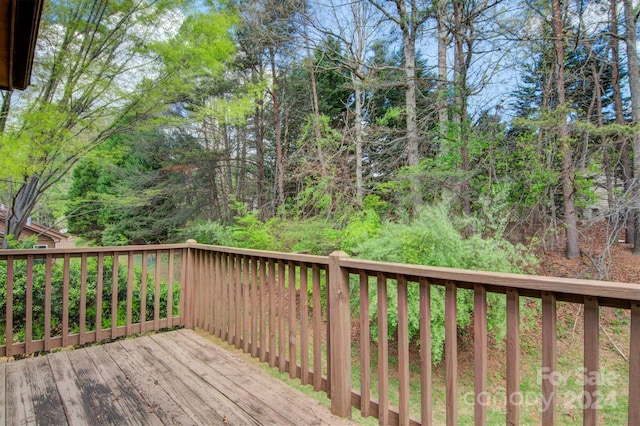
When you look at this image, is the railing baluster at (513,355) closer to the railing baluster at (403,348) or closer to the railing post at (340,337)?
the railing baluster at (403,348)

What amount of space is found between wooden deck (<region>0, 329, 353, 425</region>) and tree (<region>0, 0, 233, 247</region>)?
3436 mm

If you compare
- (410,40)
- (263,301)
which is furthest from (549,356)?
(410,40)

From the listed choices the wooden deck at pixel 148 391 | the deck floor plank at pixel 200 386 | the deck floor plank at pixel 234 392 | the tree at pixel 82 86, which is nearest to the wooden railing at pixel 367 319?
the wooden deck at pixel 148 391

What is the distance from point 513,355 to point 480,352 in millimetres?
115

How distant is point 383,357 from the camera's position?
1685 mm

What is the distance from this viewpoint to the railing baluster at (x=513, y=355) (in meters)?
1.20

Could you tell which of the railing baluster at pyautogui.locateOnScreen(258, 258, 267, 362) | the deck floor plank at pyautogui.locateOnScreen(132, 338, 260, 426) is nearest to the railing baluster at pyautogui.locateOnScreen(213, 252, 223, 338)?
the deck floor plank at pyautogui.locateOnScreen(132, 338, 260, 426)

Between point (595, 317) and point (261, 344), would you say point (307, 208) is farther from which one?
point (595, 317)

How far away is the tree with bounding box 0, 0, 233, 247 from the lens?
4.61m

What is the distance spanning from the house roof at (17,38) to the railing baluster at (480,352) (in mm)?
2104

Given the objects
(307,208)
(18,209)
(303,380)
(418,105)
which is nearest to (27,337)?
(303,380)

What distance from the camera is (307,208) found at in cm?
777

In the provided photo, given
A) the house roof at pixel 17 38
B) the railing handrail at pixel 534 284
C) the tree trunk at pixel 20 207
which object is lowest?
the railing handrail at pixel 534 284

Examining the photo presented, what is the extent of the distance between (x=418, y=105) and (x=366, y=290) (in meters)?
6.60
